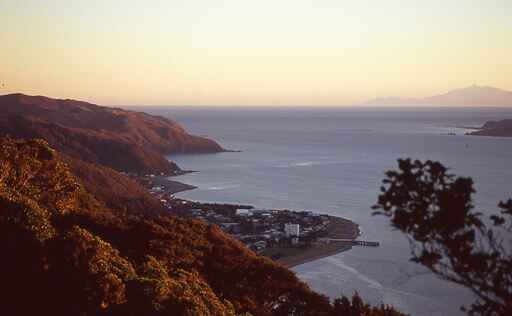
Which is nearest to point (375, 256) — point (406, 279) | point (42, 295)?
point (406, 279)

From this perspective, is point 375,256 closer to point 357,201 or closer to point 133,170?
point 357,201

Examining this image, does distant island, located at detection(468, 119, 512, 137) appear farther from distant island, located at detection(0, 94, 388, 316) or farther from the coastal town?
distant island, located at detection(0, 94, 388, 316)

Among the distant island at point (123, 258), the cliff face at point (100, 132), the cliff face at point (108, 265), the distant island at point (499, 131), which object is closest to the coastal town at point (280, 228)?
the distant island at point (123, 258)

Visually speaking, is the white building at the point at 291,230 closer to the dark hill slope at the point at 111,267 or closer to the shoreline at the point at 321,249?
the shoreline at the point at 321,249

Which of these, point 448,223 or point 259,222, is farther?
point 259,222

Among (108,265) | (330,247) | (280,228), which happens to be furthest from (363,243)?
(108,265)

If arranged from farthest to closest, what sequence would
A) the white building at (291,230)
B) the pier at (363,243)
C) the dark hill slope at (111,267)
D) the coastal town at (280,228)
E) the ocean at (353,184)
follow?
the white building at (291,230) → the pier at (363,243) → the coastal town at (280,228) → the ocean at (353,184) → the dark hill slope at (111,267)

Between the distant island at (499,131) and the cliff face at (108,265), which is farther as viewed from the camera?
the distant island at (499,131)

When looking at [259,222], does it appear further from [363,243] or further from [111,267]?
[111,267]
